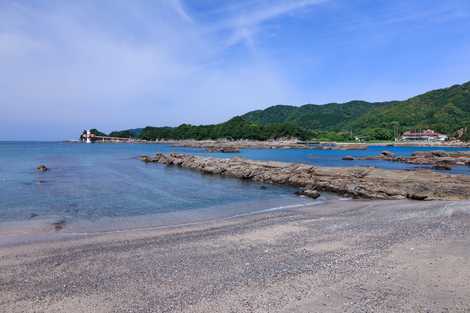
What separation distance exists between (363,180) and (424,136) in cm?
16086

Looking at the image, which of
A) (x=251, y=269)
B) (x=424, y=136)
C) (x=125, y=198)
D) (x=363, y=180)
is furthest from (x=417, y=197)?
(x=424, y=136)

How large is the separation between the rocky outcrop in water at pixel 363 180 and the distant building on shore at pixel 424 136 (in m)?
150

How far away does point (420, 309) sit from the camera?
6340 mm

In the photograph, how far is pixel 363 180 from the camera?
27.6 meters

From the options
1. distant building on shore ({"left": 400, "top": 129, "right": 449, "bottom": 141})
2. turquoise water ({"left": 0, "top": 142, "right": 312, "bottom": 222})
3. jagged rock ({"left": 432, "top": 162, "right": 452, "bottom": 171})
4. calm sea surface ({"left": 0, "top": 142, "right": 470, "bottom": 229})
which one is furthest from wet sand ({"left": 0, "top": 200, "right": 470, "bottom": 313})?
distant building on shore ({"left": 400, "top": 129, "right": 449, "bottom": 141})

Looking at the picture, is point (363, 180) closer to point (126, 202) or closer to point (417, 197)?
point (417, 197)

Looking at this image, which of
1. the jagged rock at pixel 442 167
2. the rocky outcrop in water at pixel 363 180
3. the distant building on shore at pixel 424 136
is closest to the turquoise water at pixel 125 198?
the rocky outcrop in water at pixel 363 180

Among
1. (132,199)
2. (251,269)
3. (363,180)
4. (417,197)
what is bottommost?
(417,197)

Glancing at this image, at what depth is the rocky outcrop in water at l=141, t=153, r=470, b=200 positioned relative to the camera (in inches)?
905

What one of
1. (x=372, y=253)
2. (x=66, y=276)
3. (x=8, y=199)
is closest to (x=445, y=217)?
(x=372, y=253)

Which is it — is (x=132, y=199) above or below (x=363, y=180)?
below

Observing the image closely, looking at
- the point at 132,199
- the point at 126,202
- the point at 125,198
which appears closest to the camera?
the point at 126,202

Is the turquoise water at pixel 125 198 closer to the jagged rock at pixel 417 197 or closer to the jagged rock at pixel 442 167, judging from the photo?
the jagged rock at pixel 417 197

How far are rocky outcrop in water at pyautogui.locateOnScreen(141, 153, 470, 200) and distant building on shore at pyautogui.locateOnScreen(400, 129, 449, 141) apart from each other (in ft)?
493
